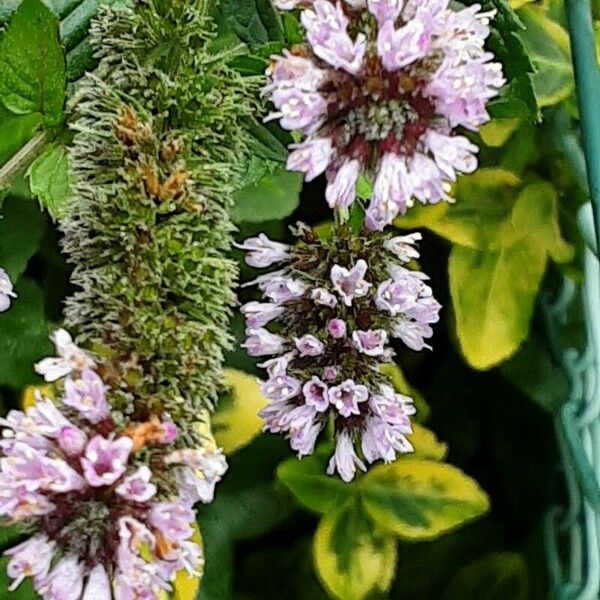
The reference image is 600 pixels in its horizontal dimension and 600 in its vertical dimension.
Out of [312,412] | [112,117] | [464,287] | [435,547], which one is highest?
[112,117]

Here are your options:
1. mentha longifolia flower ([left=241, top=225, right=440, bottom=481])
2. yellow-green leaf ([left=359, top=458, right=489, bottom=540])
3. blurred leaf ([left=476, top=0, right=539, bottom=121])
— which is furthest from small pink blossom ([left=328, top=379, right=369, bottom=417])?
yellow-green leaf ([left=359, top=458, right=489, bottom=540])

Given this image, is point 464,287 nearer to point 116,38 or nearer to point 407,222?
point 407,222

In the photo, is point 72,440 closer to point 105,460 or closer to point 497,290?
point 105,460

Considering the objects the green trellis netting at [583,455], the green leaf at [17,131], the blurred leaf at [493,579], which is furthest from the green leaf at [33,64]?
the blurred leaf at [493,579]

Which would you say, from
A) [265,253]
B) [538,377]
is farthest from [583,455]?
[265,253]

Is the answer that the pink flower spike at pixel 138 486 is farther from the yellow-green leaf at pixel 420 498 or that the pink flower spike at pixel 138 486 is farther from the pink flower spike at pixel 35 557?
the yellow-green leaf at pixel 420 498

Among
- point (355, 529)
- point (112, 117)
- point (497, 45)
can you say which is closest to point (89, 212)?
point (112, 117)

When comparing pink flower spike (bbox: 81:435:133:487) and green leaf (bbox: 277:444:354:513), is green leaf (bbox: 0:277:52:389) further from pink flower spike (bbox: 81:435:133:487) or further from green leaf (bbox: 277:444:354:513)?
pink flower spike (bbox: 81:435:133:487)
